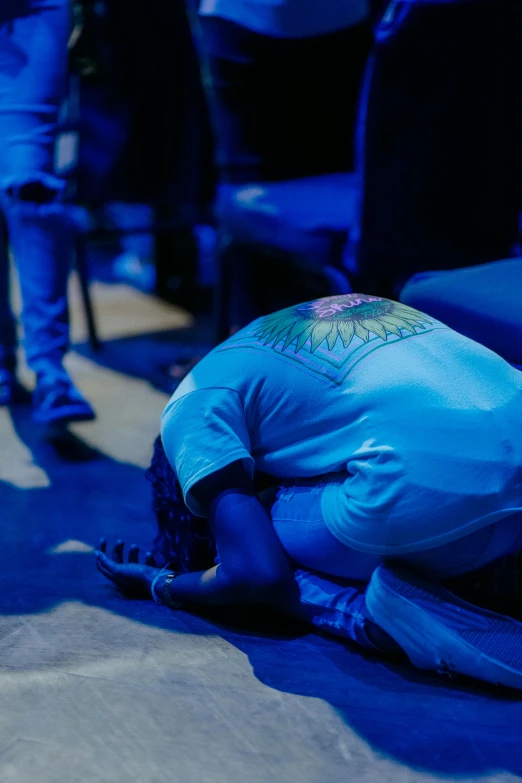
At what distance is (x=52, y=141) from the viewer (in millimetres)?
2215

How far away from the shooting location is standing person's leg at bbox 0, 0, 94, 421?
2143 mm

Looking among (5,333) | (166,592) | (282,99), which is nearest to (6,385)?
(5,333)

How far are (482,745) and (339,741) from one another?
0.16 m

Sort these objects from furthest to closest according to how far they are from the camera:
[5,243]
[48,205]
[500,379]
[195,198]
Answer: [195,198], [5,243], [48,205], [500,379]

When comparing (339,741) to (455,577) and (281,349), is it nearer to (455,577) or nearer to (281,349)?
(455,577)

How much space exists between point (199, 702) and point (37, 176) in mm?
1400

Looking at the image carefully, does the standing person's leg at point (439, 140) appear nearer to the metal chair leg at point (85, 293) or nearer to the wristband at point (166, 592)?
the wristband at point (166, 592)

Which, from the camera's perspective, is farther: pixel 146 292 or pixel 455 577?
pixel 146 292

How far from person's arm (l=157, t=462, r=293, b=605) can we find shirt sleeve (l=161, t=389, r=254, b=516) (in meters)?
0.02

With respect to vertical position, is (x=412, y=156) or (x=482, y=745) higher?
(x=412, y=156)

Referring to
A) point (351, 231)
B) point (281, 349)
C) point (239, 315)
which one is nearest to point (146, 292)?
point (239, 315)

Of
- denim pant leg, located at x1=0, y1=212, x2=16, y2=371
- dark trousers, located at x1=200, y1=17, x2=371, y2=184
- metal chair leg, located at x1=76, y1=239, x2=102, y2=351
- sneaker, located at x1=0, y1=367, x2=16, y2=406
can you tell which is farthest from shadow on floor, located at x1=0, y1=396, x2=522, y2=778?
metal chair leg, located at x1=76, y1=239, x2=102, y2=351

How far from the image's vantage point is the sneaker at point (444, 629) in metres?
1.16

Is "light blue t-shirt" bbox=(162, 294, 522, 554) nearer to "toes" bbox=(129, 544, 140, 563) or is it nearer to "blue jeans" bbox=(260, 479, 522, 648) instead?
"blue jeans" bbox=(260, 479, 522, 648)
